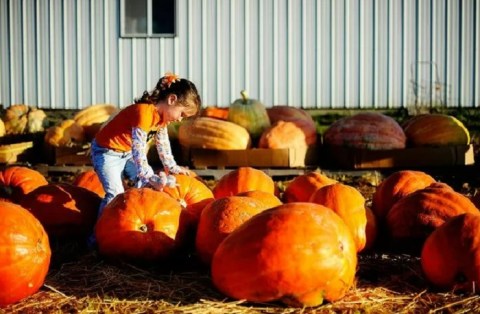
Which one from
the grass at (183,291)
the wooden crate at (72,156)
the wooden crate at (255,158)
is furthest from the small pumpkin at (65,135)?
the grass at (183,291)

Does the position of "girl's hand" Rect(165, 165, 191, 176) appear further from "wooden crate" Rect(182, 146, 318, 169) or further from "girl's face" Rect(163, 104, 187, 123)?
"wooden crate" Rect(182, 146, 318, 169)

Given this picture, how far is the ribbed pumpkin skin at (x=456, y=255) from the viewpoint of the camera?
11.0 feet

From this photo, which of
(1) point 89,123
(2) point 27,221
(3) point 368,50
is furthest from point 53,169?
(3) point 368,50

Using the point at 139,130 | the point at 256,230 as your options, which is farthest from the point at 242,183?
the point at 256,230

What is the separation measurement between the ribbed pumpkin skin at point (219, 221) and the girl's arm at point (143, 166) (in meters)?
0.75

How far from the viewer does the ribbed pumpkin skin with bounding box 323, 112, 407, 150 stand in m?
8.17

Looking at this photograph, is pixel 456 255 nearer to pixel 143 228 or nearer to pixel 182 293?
pixel 182 293

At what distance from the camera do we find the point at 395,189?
15.8 feet

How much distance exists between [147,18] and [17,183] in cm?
954

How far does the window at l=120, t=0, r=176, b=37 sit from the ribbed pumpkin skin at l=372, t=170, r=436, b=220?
385 inches

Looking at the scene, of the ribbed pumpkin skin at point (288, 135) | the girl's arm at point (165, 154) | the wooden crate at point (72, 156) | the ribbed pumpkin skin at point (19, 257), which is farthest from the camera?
the wooden crate at point (72, 156)

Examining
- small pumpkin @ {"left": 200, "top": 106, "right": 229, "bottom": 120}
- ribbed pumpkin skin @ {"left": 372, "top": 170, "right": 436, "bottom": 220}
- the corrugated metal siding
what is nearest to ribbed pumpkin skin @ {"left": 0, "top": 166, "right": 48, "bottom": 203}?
ribbed pumpkin skin @ {"left": 372, "top": 170, "right": 436, "bottom": 220}

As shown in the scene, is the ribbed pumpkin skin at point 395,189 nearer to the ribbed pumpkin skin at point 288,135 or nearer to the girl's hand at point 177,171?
the girl's hand at point 177,171

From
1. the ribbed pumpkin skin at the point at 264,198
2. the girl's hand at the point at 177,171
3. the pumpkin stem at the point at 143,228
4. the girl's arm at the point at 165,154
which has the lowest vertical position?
the pumpkin stem at the point at 143,228
